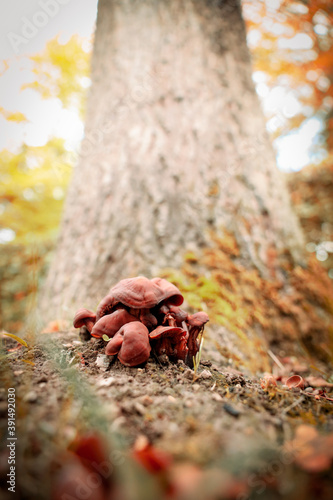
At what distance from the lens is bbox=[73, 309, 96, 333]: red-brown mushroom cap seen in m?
1.52

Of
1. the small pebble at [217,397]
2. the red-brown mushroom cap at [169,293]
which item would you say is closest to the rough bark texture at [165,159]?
the red-brown mushroom cap at [169,293]

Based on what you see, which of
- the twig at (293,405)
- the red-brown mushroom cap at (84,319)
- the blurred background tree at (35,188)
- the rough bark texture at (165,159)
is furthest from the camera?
the blurred background tree at (35,188)

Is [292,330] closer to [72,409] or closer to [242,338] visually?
[242,338]

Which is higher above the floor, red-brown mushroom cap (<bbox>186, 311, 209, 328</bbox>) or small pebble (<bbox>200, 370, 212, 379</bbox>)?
red-brown mushroom cap (<bbox>186, 311, 209, 328</bbox>)

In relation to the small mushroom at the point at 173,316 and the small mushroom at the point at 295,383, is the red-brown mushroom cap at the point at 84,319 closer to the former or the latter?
the small mushroom at the point at 173,316

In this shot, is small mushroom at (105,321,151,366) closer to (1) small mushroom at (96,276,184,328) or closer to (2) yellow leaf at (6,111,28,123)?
(1) small mushroom at (96,276,184,328)

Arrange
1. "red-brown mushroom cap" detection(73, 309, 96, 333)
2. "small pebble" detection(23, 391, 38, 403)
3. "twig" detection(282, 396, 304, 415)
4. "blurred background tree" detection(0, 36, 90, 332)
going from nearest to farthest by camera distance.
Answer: "small pebble" detection(23, 391, 38, 403), "twig" detection(282, 396, 304, 415), "red-brown mushroom cap" detection(73, 309, 96, 333), "blurred background tree" detection(0, 36, 90, 332)

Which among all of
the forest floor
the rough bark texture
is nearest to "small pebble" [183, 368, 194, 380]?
the forest floor

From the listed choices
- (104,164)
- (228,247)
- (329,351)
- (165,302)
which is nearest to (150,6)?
(104,164)

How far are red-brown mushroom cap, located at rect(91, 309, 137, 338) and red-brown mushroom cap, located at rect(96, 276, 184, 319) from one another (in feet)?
0.19

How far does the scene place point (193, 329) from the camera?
145 centimetres

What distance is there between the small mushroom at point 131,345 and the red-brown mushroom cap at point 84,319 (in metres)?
0.31

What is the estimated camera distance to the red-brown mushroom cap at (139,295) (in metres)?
1.31

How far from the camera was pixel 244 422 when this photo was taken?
3.08 feet
